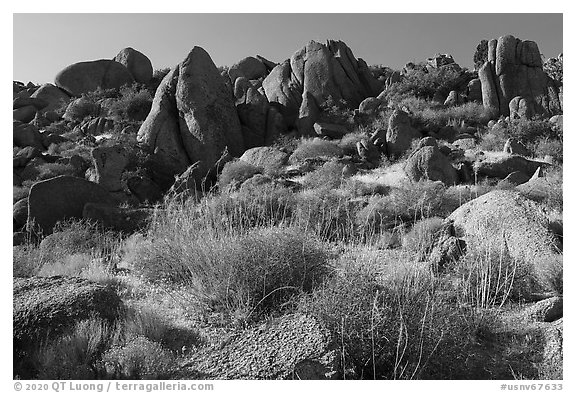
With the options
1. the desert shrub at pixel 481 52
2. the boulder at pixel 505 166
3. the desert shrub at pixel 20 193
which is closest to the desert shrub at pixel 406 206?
the boulder at pixel 505 166

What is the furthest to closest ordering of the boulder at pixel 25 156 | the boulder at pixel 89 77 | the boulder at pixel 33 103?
the boulder at pixel 89 77
the boulder at pixel 33 103
the boulder at pixel 25 156

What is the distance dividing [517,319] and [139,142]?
19.4 meters

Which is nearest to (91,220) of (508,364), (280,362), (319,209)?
(319,209)

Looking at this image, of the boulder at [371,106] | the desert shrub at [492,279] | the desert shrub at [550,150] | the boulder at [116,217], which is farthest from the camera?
the boulder at [371,106]

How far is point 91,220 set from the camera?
13.4m

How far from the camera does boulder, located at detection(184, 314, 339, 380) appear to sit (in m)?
4.28

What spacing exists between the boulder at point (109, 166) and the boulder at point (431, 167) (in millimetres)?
10254

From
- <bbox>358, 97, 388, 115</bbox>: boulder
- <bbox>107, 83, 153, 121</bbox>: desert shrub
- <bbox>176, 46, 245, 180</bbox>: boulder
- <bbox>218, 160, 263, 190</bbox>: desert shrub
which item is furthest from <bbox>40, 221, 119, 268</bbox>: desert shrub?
<bbox>107, 83, 153, 121</bbox>: desert shrub

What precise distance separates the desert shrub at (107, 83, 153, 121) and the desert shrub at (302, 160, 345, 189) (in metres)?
14.6

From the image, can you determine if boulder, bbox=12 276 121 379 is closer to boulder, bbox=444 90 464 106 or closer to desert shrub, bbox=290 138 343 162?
desert shrub, bbox=290 138 343 162

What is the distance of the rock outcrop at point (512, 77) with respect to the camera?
2389 cm

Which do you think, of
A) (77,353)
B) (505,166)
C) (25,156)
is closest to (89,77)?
(25,156)

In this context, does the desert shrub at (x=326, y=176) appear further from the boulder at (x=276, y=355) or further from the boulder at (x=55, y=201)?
the boulder at (x=276, y=355)

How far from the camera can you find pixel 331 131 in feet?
75.3
